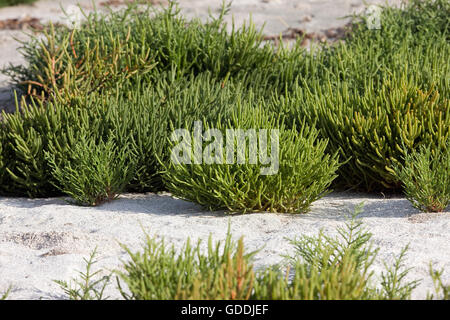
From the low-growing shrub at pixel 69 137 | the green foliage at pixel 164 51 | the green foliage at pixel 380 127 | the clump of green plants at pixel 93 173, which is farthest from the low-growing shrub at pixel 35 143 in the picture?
the green foliage at pixel 380 127

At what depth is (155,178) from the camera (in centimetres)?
439

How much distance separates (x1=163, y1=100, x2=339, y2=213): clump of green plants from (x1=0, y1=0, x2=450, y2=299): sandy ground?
0.10 metres

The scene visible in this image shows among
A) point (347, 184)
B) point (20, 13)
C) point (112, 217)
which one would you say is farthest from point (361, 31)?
point (20, 13)

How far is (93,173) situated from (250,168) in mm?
965

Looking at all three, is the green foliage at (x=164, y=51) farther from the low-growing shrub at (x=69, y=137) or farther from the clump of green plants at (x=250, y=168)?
the clump of green plants at (x=250, y=168)

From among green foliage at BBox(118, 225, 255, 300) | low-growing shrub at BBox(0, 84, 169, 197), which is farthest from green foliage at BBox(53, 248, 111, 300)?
low-growing shrub at BBox(0, 84, 169, 197)

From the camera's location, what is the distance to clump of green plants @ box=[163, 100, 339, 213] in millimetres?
3660

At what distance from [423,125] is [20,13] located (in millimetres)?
8200

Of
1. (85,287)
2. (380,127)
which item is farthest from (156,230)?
(380,127)

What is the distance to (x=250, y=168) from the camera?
364 centimetres

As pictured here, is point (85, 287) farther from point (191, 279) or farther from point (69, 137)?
point (69, 137)

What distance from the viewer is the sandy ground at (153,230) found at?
3.02 metres

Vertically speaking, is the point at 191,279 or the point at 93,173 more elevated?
the point at 93,173

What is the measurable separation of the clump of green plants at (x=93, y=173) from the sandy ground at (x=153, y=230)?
0.10 m
